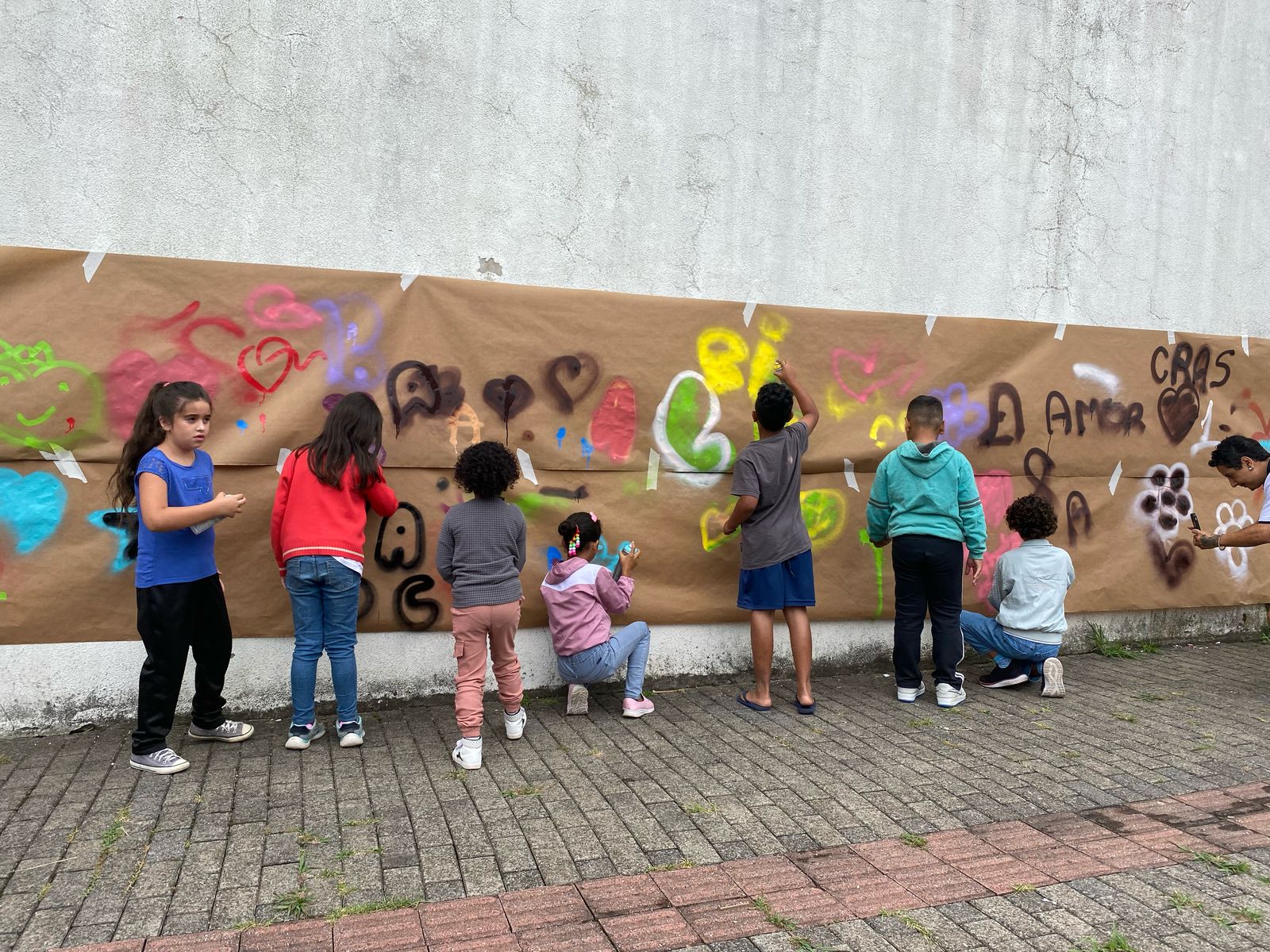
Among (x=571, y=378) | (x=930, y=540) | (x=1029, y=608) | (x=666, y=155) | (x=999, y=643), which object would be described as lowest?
(x=999, y=643)

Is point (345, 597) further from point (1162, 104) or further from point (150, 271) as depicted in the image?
point (1162, 104)

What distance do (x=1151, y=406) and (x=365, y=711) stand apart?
5.69m

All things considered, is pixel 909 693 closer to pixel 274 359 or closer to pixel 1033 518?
pixel 1033 518

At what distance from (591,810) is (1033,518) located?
3.39 metres

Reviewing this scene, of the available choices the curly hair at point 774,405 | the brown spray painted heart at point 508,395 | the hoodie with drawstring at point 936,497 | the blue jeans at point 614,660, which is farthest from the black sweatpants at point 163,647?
the hoodie with drawstring at point 936,497

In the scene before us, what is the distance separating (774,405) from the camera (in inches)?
201

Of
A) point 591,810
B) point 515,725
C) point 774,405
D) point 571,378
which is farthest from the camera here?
point 571,378

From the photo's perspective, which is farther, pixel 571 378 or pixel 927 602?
pixel 927 602

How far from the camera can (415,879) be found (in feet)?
10.5

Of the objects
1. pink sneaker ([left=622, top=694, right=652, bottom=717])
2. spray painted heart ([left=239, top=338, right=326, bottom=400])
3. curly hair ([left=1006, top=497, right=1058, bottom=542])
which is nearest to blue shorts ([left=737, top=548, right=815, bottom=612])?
pink sneaker ([left=622, top=694, right=652, bottom=717])

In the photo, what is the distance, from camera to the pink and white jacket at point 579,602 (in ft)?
16.2

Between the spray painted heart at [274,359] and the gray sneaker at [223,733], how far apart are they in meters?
1.62

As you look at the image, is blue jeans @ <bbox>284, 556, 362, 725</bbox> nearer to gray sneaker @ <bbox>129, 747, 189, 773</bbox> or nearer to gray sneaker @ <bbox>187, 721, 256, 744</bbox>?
gray sneaker @ <bbox>187, 721, 256, 744</bbox>

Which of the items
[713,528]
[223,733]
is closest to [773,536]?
[713,528]
